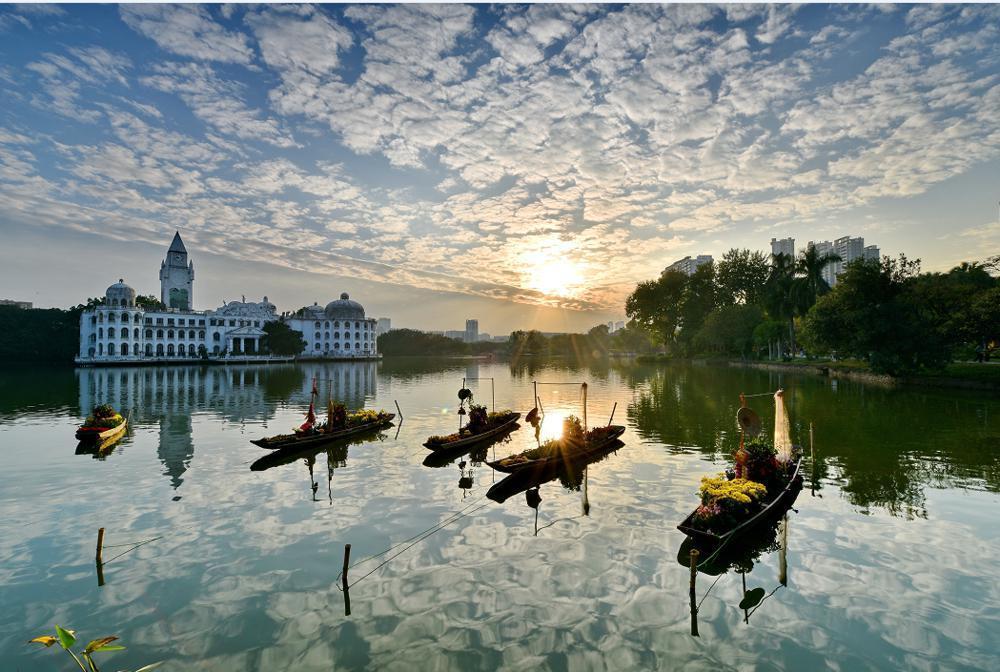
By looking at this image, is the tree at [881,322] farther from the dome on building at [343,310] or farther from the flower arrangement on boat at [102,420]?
the dome on building at [343,310]

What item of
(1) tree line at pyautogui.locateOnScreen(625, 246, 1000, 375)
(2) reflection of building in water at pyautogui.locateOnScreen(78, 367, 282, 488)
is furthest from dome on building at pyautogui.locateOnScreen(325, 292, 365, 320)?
(1) tree line at pyautogui.locateOnScreen(625, 246, 1000, 375)

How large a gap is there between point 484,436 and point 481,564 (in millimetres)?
16711

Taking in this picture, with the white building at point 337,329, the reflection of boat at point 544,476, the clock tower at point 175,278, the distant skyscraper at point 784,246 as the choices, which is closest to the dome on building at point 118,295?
the clock tower at point 175,278

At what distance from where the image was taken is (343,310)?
17662cm

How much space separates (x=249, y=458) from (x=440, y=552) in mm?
17018

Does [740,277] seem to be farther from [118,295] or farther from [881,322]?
[118,295]

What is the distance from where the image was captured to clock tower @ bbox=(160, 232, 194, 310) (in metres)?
156

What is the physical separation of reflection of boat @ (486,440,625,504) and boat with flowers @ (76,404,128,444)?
24.9 meters

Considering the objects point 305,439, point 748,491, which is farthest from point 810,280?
point 305,439

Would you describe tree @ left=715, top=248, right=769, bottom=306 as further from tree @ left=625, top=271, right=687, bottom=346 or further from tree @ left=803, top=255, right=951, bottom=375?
tree @ left=803, top=255, right=951, bottom=375

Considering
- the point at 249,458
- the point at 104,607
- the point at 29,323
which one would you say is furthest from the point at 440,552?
the point at 29,323

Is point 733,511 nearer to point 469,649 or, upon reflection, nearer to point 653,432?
point 469,649

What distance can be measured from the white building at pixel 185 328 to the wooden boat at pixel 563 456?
426 feet

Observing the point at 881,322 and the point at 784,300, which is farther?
the point at 784,300
